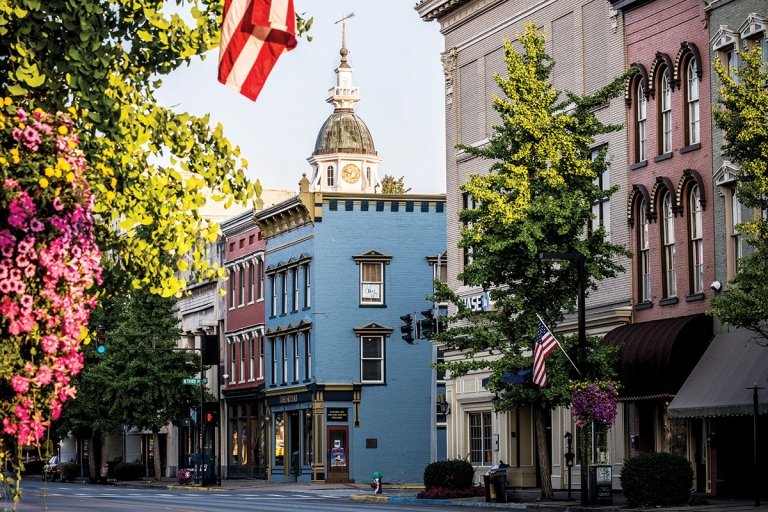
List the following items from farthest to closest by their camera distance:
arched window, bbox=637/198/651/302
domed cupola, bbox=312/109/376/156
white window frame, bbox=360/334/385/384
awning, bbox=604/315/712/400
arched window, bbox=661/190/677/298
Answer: domed cupola, bbox=312/109/376/156 < white window frame, bbox=360/334/385/384 < arched window, bbox=637/198/651/302 < arched window, bbox=661/190/677/298 < awning, bbox=604/315/712/400

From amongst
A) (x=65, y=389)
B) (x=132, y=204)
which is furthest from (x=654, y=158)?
(x=65, y=389)

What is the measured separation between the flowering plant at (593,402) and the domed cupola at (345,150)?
98.8 meters

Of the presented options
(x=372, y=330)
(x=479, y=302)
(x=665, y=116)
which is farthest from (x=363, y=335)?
(x=665, y=116)

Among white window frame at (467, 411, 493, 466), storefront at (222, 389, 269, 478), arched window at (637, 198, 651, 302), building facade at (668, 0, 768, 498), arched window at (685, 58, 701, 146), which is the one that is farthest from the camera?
Result: storefront at (222, 389, 269, 478)

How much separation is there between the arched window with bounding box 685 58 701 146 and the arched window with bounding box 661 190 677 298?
170cm

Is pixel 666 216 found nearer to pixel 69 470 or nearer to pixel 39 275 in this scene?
pixel 39 275

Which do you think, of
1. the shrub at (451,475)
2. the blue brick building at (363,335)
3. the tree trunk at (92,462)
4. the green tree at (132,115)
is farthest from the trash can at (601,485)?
the tree trunk at (92,462)

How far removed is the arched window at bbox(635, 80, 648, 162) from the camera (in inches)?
1742

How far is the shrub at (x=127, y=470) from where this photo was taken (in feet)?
269

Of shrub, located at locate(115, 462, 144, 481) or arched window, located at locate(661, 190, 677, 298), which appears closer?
arched window, located at locate(661, 190, 677, 298)

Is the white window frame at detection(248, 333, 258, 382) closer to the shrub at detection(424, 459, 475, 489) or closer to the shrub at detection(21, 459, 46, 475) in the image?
the shrub at detection(21, 459, 46, 475)

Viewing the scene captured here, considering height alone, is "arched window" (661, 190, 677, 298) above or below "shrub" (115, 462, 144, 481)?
above

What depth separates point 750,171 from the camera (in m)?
32.0

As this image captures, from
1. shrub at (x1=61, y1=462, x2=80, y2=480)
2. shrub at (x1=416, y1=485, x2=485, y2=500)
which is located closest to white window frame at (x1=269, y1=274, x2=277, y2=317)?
shrub at (x1=61, y1=462, x2=80, y2=480)
